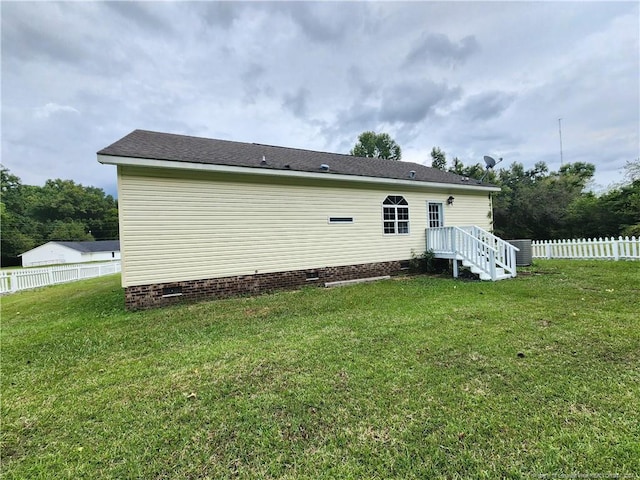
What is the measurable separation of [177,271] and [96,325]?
6.18ft

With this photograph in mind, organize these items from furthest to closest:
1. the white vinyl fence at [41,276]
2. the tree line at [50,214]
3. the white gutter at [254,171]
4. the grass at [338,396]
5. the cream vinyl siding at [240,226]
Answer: the tree line at [50,214] → the white vinyl fence at [41,276] → the cream vinyl siding at [240,226] → the white gutter at [254,171] → the grass at [338,396]

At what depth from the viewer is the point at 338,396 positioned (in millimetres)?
2561

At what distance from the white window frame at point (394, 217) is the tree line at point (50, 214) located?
189 feet

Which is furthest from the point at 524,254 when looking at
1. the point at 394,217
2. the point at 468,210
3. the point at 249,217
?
the point at 249,217

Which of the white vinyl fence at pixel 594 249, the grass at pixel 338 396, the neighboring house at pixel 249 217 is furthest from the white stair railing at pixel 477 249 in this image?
the white vinyl fence at pixel 594 249

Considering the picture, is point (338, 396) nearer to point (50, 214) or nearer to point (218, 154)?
point (218, 154)

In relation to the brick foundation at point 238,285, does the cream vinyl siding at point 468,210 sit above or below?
above

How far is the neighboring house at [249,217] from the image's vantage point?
21.1 ft

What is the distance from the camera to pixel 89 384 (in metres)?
3.06

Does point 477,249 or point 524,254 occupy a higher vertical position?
point 477,249

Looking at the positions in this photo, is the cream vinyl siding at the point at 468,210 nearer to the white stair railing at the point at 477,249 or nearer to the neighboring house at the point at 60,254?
the white stair railing at the point at 477,249

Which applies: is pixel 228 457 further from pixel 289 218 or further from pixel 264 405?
pixel 289 218

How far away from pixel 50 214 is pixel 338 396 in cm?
7232

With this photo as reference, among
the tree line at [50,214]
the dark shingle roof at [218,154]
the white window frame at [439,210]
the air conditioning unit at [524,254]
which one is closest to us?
the dark shingle roof at [218,154]
